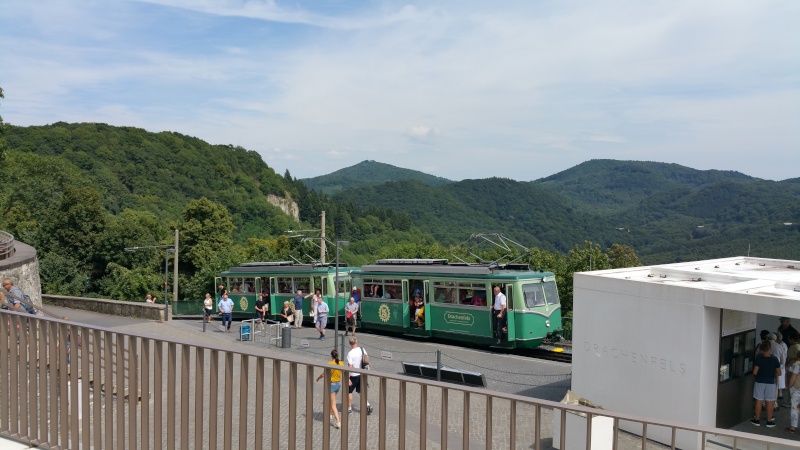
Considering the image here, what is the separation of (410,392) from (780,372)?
1036 centimetres

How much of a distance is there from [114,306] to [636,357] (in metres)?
30.2

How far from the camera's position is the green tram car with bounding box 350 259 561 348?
72.8 ft

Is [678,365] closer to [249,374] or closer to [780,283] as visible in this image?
[780,283]

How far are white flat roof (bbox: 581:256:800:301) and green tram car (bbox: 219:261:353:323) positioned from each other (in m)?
16.2

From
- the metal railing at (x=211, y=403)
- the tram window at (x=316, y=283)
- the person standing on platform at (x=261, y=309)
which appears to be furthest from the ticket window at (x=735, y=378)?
the tram window at (x=316, y=283)

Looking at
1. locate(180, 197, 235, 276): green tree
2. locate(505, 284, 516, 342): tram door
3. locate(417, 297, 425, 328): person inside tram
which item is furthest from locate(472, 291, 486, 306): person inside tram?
locate(180, 197, 235, 276): green tree

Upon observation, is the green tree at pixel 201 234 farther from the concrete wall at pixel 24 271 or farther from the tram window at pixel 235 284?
the concrete wall at pixel 24 271

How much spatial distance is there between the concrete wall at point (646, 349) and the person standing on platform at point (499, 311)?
7.90 m

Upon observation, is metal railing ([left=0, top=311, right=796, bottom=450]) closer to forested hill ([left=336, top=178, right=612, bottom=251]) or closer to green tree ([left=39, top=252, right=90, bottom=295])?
green tree ([left=39, top=252, right=90, bottom=295])

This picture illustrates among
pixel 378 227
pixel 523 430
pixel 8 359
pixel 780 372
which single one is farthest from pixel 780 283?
pixel 378 227

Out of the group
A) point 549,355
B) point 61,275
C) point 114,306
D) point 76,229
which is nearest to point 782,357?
point 549,355

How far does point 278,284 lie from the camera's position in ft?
106

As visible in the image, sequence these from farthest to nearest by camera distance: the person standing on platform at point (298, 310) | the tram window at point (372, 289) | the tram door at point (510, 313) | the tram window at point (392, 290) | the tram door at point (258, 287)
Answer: the tram door at point (258, 287), the person standing on platform at point (298, 310), the tram window at point (372, 289), the tram window at point (392, 290), the tram door at point (510, 313)

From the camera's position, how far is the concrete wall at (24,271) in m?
26.3
